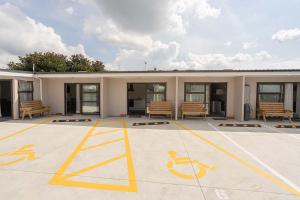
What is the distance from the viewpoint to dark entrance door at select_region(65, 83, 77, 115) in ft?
41.2

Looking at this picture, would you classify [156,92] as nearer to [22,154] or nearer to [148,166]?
[148,166]

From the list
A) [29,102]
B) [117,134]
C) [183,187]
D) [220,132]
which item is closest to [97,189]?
[183,187]

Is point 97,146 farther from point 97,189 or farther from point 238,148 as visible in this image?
point 238,148

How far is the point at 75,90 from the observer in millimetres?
12859

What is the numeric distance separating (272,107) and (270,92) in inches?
46.4

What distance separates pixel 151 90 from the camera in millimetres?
11852

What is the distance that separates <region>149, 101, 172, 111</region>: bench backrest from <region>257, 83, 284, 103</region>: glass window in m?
5.65

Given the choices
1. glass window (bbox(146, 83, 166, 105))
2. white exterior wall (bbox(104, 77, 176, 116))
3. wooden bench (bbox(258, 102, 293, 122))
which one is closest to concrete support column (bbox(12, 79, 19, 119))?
white exterior wall (bbox(104, 77, 176, 116))

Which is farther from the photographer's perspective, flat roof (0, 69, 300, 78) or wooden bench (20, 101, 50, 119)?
wooden bench (20, 101, 50, 119)

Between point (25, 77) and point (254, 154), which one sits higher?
point (25, 77)

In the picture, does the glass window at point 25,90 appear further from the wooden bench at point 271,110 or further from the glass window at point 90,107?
the wooden bench at point 271,110

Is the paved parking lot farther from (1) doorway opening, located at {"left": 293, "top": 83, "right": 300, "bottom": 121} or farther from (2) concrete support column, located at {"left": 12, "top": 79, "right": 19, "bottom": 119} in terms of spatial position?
(1) doorway opening, located at {"left": 293, "top": 83, "right": 300, "bottom": 121}

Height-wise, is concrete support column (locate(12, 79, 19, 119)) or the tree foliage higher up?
the tree foliage

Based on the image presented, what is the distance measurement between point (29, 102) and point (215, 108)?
12505mm
